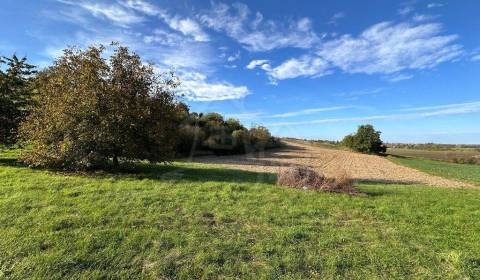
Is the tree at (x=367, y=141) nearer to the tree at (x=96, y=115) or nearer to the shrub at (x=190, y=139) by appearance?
the shrub at (x=190, y=139)

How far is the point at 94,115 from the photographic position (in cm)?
Answer: 1122

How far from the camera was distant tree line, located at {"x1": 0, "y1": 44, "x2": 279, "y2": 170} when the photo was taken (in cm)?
1101

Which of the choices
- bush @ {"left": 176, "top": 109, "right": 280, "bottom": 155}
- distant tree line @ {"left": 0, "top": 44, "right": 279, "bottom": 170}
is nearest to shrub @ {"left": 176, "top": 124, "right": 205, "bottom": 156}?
bush @ {"left": 176, "top": 109, "right": 280, "bottom": 155}

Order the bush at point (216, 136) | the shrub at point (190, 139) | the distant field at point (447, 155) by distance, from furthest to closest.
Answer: the distant field at point (447, 155), the bush at point (216, 136), the shrub at point (190, 139)

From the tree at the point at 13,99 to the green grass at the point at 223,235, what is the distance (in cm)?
542

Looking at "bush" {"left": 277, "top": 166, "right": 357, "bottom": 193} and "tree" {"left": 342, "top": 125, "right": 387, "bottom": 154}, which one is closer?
"bush" {"left": 277, "top": 166, "right": 357, "bottom": 193}

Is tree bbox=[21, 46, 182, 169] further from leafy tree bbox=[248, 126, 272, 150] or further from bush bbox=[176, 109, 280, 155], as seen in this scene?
leafy tree bbox=[248, 126, 272, 150]

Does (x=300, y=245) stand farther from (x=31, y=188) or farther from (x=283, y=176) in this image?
(x=31, y=188)

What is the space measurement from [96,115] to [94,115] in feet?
0.29

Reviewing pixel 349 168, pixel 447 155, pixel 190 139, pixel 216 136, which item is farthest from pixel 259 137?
pixel 447 155

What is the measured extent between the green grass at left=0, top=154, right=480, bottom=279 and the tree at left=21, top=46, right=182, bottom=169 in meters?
2.53

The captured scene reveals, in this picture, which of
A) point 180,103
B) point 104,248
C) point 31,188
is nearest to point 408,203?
point 104,248

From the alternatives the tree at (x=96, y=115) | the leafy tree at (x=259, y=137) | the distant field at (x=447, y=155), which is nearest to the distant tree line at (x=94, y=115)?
the tree at (x=96, y=115)

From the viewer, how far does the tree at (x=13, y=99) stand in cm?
1298
